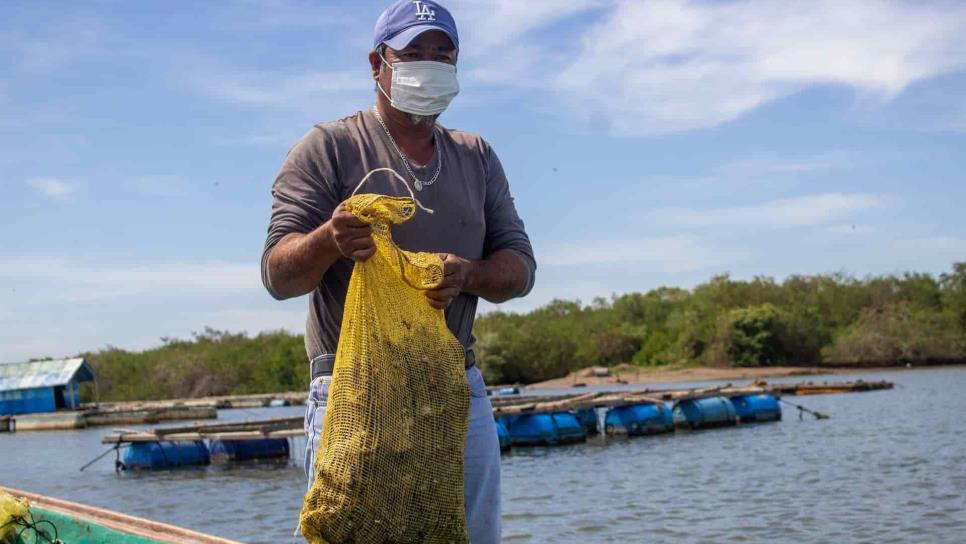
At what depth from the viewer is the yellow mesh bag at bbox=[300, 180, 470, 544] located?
2777mm

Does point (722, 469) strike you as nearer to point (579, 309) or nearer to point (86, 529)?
point (86, 529)

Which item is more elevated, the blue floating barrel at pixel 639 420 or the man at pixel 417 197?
Answer: the man at pixel 417 197

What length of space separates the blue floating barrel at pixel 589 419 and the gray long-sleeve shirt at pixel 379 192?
29.4 meters

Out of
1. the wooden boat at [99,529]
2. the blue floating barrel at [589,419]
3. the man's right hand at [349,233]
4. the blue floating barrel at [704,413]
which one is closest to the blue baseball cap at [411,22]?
the man's right hand at [349,233]

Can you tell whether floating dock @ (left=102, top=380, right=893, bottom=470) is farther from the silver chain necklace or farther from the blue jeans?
the silver chain necklace

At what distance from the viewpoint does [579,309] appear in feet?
383

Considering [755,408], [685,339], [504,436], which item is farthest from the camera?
[685,339]

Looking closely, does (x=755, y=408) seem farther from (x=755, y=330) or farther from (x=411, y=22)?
(x=755, y=330)

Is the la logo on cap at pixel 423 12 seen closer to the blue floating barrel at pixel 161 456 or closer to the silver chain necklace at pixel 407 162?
the silver chain necklace at pixel 407 162

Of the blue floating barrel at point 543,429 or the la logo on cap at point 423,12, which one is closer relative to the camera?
the la logo on cap at point 423,12

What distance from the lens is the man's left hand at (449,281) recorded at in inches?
121

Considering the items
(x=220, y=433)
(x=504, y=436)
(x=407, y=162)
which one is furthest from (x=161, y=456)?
(x=407, y=162)

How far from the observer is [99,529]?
524 cm

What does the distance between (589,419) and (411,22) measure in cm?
3063
